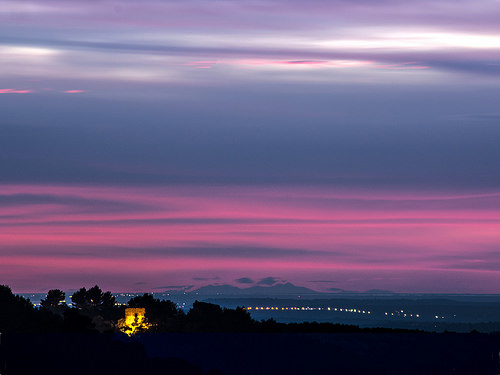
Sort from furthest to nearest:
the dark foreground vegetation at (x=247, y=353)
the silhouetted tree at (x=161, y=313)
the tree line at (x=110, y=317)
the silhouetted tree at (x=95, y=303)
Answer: the silhouetted tree at (x=95, y=303) → the silhouetted tree at (x=161, y=313) → the tree line at (x=110, y=317) → the dark foreground vegetation at (x=247, y=353)

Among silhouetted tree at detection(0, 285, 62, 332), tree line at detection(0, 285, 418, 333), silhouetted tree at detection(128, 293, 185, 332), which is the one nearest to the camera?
tree line at detection(0, 285, 418, 333)

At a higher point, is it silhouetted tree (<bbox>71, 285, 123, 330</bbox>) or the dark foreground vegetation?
silhouetted tree (<bbox>71, 285, 123, 330</bbox>)

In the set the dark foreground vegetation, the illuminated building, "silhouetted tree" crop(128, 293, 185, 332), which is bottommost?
the dark foreground vegetation

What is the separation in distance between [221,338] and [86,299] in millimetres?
125147

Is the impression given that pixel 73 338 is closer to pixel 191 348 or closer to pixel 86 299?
pixel 191 348

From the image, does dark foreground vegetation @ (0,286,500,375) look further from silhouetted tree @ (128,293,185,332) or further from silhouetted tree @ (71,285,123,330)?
silhouetted tree @ (71,285,123,330)

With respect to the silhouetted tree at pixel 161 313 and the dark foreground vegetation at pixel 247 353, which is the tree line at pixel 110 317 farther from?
the dark foreground vegetation at pixel 247 353

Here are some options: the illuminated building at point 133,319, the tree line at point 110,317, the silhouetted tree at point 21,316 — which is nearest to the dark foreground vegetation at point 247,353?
the tree line at point 110,317

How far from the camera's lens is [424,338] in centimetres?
2228

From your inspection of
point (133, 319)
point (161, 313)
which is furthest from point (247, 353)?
point (161, 313)

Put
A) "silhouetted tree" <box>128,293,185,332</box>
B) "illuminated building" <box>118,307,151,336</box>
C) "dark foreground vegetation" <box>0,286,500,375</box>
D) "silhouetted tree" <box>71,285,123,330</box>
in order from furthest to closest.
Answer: "silhouetted tree" <box>71,285,123,330</box>
"silhouetted tree" <box>128,293,185,332</box>
"illuminated building" <box>118,307,151,336</box>
"dark foreground vegetation" <box>0,286,500,375</box>

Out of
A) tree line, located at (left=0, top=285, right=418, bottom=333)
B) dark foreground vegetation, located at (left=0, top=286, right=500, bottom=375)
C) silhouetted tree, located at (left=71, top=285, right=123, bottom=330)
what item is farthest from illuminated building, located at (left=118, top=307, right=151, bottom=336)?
dark foreground vegetation, located at (left=0, top=286, right=500, bottom=375)

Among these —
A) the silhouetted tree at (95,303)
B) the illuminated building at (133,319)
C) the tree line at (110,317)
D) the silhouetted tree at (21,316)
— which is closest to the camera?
the tree line at (110,317)

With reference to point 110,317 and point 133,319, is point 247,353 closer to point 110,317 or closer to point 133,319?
point 133,319
